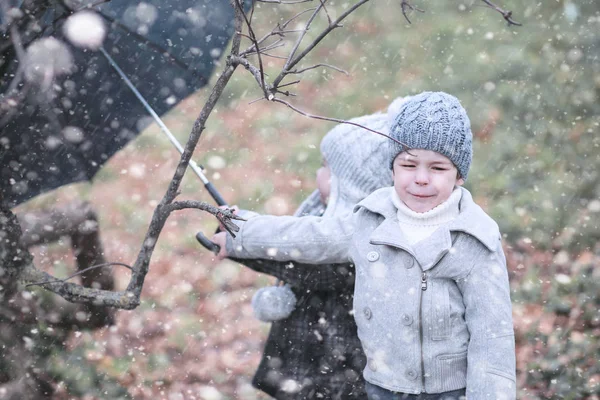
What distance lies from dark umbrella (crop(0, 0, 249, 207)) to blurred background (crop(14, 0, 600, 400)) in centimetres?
140

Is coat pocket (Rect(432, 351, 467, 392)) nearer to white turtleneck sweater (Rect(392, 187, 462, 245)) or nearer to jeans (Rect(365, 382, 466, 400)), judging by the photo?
jeans (Rect(365, 382, 466, 400))

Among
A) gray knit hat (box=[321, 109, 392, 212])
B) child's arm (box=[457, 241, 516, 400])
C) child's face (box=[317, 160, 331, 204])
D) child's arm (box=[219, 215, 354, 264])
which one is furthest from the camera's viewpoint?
child's face (box=[317, 160, 331, 204])

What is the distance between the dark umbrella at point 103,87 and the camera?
2486mm

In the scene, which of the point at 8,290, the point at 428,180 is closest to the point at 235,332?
the point at 8,290

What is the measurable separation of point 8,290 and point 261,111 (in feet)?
11.9

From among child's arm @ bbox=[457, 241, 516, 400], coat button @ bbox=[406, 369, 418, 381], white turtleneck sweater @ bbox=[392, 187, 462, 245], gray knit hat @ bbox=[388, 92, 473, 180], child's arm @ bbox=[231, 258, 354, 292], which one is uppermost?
gray knit hat @ bbox=[388, 92, 473, 180]

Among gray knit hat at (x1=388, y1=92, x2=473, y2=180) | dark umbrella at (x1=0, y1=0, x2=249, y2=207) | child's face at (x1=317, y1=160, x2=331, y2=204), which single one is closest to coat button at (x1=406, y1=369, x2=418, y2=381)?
gray knit hat at (x1=388, y1=92, x2=473, y2=180)

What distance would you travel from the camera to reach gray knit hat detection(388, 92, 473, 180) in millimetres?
2037

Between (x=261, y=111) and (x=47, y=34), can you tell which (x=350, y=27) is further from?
(x=47, y=34)

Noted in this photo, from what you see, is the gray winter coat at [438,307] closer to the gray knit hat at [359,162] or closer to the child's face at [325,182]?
the gray knit hat at [359,162]

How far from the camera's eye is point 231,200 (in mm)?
5172

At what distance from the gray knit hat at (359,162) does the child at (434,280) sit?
27 centimetres

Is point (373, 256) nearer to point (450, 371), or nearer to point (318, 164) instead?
point (450, 371)

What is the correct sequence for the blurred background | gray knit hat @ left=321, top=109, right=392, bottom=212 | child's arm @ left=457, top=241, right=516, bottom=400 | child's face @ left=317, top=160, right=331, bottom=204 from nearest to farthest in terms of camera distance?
child's arm @ left=457, top=241, right=516, bottom=400, gray knit hat @ left=321, top=109, right=392, bottom=212, child's face @ left=317, top=160, right=331, bottom=204, the blurred background
